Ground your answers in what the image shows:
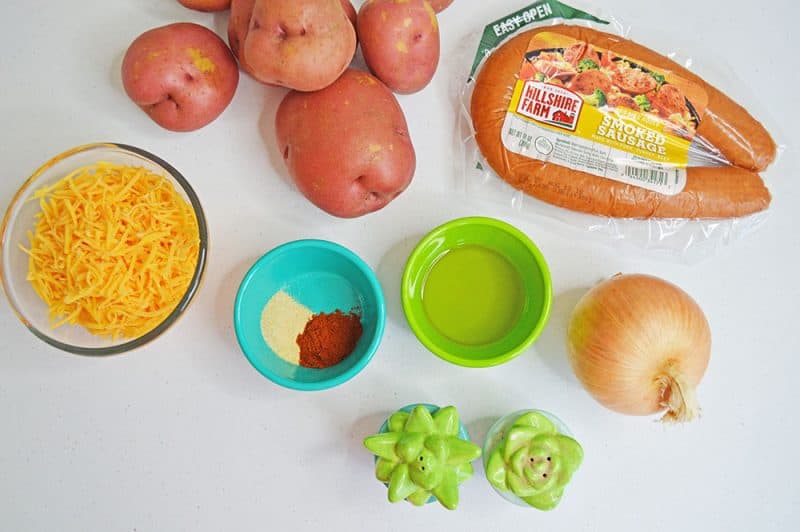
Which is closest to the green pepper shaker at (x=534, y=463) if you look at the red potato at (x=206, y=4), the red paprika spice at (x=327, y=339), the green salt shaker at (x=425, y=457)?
the green salt shaker at (x=425, y=457)

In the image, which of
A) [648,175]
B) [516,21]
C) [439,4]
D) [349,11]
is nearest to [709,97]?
[648,175]

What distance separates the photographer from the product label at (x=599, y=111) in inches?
38.0

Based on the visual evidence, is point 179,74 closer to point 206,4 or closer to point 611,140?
point 206,4

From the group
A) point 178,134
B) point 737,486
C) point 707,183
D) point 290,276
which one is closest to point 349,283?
point 290,276

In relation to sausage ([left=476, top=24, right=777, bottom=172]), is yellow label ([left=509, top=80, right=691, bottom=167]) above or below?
below

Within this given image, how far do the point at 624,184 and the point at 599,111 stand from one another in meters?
0.12

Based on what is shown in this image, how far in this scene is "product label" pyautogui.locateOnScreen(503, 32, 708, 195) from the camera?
0.96m

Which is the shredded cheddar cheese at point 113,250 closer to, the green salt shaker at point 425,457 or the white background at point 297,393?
the white background at point 297,393

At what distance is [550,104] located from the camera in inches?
38.2

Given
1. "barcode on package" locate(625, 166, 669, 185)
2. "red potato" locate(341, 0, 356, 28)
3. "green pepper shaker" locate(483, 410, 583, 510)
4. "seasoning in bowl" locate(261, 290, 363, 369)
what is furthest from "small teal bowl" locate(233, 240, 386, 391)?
"barcode on package" locate(625, 166, 669, 185)

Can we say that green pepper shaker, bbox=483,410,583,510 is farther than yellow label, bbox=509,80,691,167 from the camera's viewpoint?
No

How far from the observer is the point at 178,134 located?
97 centimetres

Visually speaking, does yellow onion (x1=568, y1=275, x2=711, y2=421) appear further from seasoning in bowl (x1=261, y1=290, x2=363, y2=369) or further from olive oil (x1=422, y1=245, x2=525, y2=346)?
seasoning in bowl (x1=261, y1=290, x2=363, y2=369)

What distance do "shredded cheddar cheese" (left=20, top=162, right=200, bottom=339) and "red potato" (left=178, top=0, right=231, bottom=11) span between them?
0.87 feet
